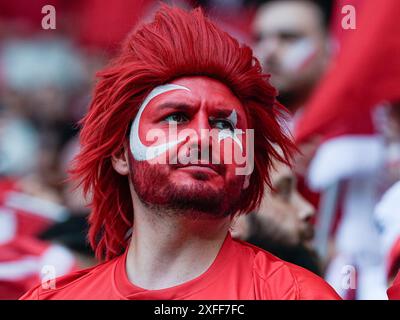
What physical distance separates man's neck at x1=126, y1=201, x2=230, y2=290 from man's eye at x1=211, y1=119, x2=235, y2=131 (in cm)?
26

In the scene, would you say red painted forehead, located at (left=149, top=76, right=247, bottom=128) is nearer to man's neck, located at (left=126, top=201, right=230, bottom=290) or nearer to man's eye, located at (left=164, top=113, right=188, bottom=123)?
A: man's eye, located at (left=164, top=113, right=188, bottom=123)

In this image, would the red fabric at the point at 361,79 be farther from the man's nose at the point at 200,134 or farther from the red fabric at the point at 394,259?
the man's nose at the point at 200,134

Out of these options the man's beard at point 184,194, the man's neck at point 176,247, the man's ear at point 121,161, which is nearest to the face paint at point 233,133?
the man's beard at point 184,194

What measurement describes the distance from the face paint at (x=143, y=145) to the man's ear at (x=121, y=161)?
84 millimetres

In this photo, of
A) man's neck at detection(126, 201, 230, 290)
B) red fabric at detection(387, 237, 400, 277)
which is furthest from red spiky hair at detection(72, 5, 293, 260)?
red fabric at detection(387, 237, 400, 277)

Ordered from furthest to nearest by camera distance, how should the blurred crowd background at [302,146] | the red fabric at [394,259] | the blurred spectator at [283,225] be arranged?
1. the blurred crowd background at [302,146]
2. the blurred spectator at [283,225]
3. the red fabric at [394,259]

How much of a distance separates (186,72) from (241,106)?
197 millimetres

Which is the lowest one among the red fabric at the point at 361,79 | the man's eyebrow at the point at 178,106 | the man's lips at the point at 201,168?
the man's lips at the point at 201,168

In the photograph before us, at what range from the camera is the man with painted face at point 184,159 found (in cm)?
275

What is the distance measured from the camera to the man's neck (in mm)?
2826

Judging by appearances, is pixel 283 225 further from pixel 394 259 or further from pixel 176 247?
pixel 176 247

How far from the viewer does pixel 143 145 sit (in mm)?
2854
